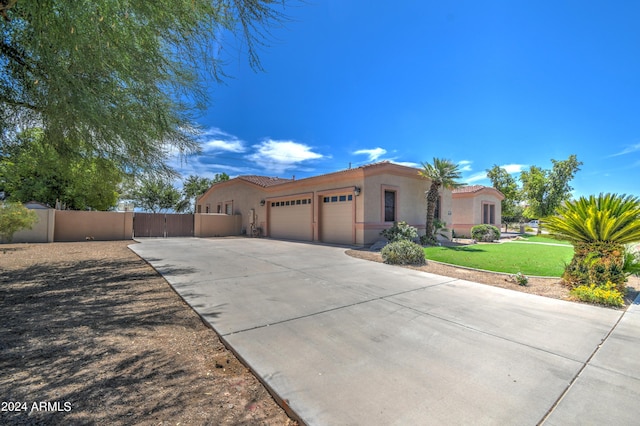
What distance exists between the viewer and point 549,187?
29047 mm

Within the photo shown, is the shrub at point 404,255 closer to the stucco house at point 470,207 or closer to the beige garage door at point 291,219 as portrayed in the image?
the beige garage door at point 291,219

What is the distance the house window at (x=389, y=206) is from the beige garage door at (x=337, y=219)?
83.7 inches

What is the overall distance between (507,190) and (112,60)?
37.5 meters

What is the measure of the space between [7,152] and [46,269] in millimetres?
4149

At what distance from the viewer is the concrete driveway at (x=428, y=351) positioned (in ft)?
8.07

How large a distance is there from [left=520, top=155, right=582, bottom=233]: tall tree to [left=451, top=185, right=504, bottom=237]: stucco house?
7.03m

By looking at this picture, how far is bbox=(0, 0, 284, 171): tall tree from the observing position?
11.6 ft

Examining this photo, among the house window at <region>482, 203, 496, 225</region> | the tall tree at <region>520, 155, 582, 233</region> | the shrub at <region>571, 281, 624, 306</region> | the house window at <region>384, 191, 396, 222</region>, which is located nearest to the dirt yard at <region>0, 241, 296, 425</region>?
the shrub at <region>571, 281, 624, 306</region>

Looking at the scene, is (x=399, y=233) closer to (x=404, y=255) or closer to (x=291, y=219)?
(x=404, y=255)

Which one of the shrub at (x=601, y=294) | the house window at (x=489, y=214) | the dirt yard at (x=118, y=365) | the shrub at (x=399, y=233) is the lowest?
the dirt yard at (x=118, y=365)

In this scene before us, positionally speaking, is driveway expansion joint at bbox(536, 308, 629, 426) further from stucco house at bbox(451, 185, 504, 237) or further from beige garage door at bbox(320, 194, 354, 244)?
stucco house at bbox(451, 185, 504, 237)

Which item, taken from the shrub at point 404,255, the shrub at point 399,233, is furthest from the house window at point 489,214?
the shrub at point 404,255

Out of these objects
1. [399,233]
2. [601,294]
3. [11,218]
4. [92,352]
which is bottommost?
[92,352]

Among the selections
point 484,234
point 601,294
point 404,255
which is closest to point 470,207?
point 484,234
